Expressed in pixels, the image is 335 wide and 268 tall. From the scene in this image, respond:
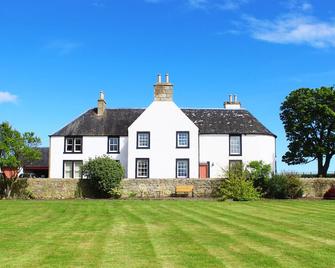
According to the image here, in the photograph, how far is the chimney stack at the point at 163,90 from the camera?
4519 centimetres

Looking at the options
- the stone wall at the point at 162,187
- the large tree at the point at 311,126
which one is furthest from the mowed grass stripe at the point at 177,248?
the large tree at the point at 311,126

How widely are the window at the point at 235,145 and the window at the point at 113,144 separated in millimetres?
10717

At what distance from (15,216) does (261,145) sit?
29.9 metres

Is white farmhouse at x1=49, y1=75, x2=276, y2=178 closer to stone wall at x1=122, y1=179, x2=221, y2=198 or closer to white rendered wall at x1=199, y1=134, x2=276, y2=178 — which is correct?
white rendered wall at x1=199, y1=134, x2=276, y2=178

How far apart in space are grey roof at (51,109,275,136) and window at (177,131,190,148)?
2.33 metres

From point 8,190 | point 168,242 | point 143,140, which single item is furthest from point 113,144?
point 168,242

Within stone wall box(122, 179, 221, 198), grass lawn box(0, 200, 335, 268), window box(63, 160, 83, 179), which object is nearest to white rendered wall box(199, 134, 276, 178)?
stone wall box(122, 179, 221, 198)

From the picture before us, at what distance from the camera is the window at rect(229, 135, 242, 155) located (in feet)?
153

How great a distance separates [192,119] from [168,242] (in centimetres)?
3585

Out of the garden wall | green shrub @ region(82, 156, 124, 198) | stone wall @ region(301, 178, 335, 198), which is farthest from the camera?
the garden wall

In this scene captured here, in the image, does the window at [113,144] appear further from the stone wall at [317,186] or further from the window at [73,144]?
the stone wall at [317,186]

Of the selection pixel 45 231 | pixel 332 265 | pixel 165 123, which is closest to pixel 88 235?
pixel 45 231

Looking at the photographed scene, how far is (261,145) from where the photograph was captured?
46.6 meters

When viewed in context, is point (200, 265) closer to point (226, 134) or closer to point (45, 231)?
point (45, 231)
